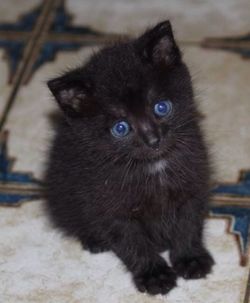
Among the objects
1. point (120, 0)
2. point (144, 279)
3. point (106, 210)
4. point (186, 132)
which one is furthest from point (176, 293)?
point (120, 0)

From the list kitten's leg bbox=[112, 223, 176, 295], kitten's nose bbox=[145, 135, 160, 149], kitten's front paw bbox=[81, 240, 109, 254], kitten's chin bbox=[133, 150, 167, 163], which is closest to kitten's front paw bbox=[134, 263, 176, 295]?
kitten's leg bbox=[112, 223, 176, 295]

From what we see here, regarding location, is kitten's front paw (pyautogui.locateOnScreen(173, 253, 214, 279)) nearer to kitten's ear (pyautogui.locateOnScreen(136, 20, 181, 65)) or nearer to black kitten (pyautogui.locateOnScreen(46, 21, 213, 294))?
black kitten (pyautogui.locateOnScreen(46, 21, 213, 294))

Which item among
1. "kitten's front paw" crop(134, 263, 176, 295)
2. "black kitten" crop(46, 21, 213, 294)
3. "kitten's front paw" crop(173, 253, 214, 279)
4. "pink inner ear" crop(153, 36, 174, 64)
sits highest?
"pink inner ear" crop(153, 36, 174, 64)

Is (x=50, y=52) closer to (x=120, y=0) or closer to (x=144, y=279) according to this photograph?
(x=120, y=0)

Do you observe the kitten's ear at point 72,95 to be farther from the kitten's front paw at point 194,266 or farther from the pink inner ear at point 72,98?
the kitten's front paw at point 194,266

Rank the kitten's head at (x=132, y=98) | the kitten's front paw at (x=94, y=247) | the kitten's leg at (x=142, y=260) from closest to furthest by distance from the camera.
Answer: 1. the kitten's head at (x=132, y=98)
2. the kitten's leg at (x=142, y=260)
3. the kitten's front paw at (x=94, y=247)

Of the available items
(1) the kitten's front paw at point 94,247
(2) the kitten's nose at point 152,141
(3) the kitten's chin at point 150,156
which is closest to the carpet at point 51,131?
(1) the kitten's front paw at point 94,247

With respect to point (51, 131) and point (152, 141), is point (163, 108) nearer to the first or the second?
point (152, 141)
